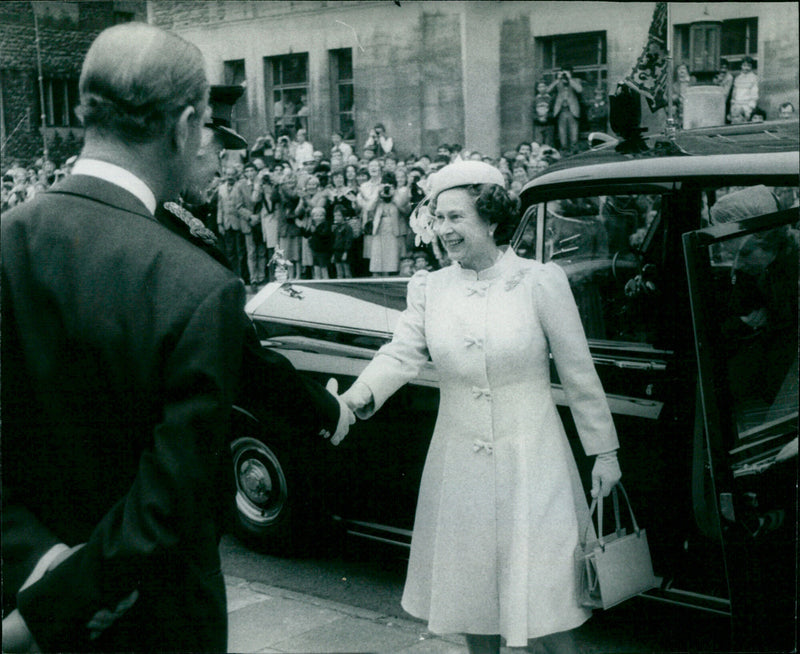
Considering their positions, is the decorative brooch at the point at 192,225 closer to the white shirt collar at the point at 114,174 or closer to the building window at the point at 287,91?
the white shirt collar at the point at 114,174

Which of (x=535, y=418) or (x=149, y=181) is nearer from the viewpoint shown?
(x=149, y=181)

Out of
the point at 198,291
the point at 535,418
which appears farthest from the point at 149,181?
the point at 535,418

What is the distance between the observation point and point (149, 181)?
200 centimetres

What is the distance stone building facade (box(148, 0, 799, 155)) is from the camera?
8.12 m

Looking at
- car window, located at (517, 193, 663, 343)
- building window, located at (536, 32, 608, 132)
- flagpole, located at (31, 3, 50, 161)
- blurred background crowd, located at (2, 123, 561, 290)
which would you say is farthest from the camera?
building window, located at (536, 32, 608, 132)

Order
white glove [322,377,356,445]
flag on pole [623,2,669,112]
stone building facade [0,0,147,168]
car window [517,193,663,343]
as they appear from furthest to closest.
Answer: flag on pole [623,2,669,112]
car window [517,193,663,343]
stone building facade [0,0,147,168]
white glove [322,377,356,445]

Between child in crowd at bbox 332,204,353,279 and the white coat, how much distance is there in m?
7.55

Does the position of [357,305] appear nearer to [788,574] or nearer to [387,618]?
[387,618]

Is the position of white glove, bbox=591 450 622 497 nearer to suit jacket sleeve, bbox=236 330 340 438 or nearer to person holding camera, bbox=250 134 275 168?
suit jacket sleeve, bbox=236 330 340 438

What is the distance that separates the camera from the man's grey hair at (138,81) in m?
1.85

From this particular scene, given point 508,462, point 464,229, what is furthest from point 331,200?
point 508,462

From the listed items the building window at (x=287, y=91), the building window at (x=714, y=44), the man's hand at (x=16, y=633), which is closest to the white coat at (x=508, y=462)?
the man's hand at (x=16, y=633)

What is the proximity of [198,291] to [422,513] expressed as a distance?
1860 mm

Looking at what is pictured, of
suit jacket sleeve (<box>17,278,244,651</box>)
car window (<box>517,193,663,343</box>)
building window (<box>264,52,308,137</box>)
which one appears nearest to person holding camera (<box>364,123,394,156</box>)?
building window (<box>264,52,308,137</box>)
